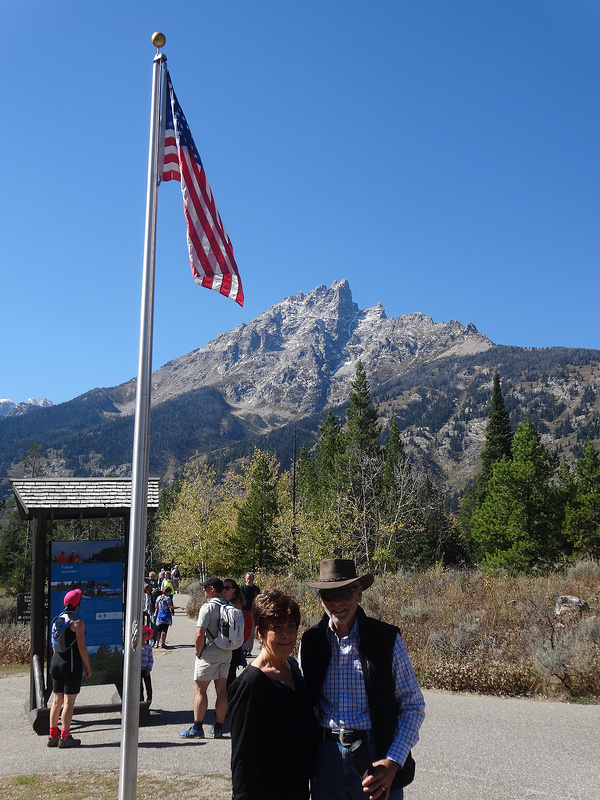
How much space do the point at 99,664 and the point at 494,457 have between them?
50828 mm

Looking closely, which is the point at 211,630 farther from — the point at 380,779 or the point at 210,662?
Answer: the point at 380,779

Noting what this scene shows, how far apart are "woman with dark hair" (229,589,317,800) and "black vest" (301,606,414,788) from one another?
134 millimetres

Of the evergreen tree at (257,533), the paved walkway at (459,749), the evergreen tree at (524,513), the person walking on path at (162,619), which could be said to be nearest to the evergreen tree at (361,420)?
the evergreen tree at (257,533)

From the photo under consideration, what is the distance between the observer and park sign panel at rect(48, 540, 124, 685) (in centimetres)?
812

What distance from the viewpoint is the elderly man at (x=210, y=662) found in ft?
22.6

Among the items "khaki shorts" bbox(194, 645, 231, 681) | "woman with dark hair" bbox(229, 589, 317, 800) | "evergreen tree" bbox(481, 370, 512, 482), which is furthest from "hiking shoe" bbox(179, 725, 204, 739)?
"evergreen tree" bbox(481, 370, 512, 482)

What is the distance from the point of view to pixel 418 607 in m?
12.5

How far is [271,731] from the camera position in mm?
2822

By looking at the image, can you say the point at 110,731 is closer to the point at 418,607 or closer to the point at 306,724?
the point at 306,724

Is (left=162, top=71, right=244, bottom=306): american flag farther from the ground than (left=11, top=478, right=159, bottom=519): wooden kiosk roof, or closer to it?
farther from the ground

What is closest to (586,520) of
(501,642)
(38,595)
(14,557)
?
(501,642)

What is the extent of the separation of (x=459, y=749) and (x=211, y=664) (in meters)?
2.70

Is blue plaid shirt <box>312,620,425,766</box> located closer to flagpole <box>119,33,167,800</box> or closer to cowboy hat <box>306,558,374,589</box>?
cowboy hat <box>306,558,374,589</box>

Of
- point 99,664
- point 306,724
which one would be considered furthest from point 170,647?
point 306,724
